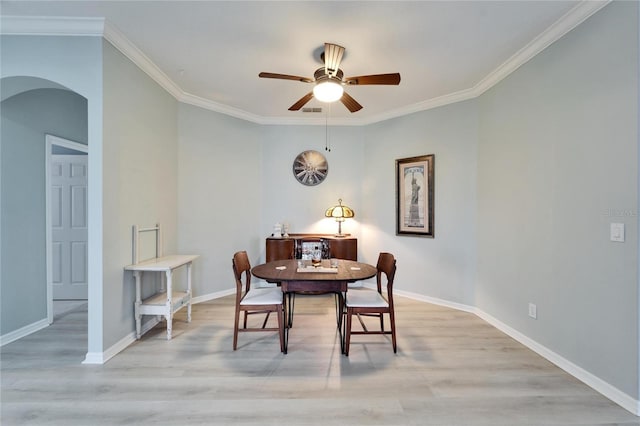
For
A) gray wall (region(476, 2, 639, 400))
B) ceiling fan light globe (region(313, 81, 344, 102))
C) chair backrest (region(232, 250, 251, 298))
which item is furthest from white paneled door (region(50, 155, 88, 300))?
gray wall (region(476, 2, 639, 400))

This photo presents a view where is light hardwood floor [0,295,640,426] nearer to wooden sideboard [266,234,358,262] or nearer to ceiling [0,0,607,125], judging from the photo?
wooden sideboard [266,234,358,262]

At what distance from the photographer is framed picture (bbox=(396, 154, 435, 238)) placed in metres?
4.07

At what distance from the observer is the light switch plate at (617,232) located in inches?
77.1

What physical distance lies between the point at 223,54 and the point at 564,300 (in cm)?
372

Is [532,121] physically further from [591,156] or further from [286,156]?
[286,156]

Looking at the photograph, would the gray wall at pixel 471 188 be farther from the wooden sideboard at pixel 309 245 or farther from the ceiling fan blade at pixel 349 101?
the ceiling fan blade at pixel 349 101

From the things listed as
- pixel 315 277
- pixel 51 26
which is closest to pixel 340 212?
pixel 315 277

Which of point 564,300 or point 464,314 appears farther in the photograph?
point 464,314

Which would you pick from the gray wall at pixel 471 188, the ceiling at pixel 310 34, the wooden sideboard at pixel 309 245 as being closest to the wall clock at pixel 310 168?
the gray wall at pixel 471 188

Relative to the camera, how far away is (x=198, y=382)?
2170 mm

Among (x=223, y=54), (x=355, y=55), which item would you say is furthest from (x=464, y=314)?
(x=223, y=54)

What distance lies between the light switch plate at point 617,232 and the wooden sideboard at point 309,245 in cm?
294

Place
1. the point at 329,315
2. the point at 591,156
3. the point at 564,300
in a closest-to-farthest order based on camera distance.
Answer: the point at 591,156 < the point at 564,300 < the point at 329,315

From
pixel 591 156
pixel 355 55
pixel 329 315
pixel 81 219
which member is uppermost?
pixel 355 55
